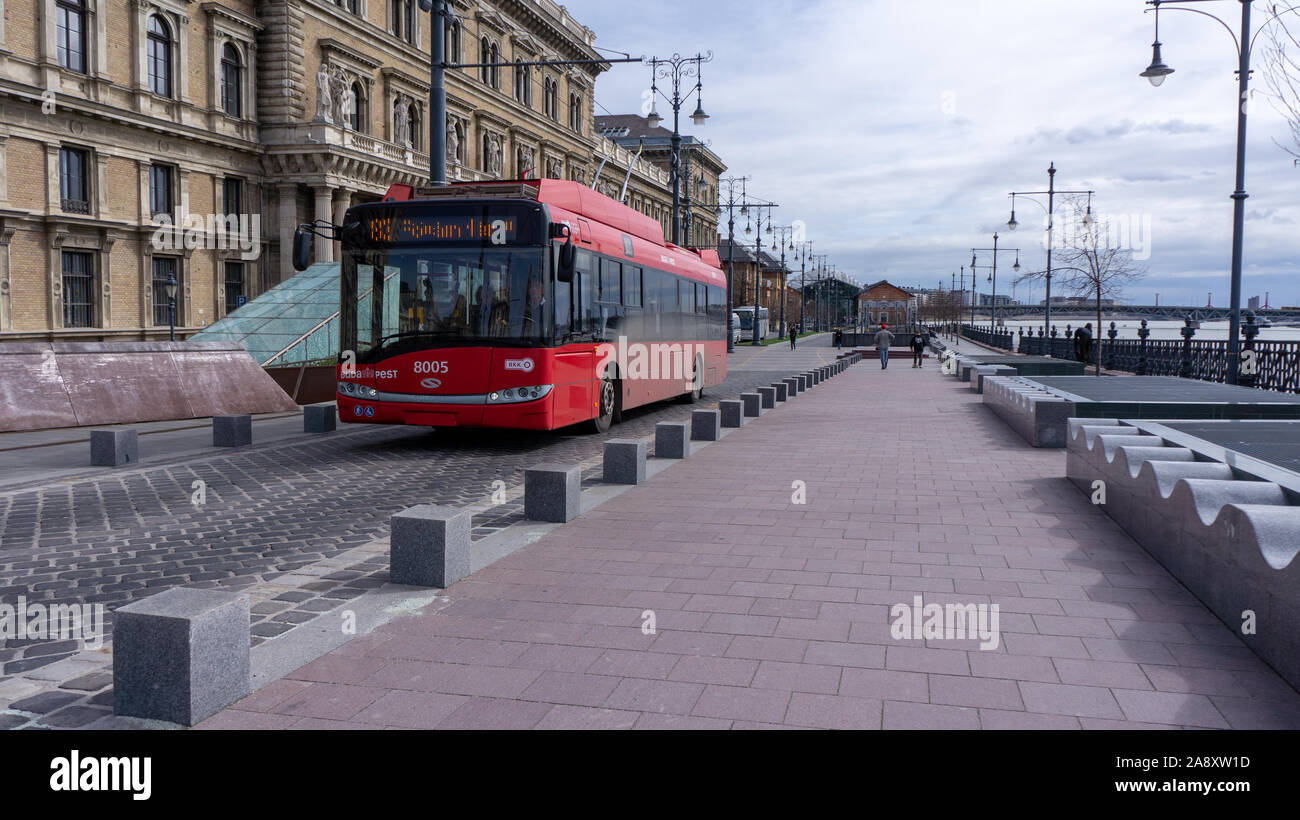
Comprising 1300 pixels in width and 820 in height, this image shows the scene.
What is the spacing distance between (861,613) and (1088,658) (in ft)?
3.85

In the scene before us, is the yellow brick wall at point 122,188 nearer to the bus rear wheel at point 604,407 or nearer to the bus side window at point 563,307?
the bus rear wheel at point 604,407

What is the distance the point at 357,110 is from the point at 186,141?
910 centimetres

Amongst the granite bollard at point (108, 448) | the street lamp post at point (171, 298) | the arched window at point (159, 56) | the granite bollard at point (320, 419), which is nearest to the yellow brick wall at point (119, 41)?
the arched window at point (159, 56)

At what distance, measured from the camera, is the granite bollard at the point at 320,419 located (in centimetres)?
1499

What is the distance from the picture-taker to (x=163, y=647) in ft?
12.7

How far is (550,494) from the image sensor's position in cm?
795

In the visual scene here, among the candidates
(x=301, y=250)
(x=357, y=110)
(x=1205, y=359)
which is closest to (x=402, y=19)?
(x=357, y=110)

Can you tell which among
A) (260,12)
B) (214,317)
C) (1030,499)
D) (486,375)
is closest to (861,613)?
(1030,499)

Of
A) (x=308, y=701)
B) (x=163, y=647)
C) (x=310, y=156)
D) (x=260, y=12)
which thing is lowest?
(x=308, y=701)

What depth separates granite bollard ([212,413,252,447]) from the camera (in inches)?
514

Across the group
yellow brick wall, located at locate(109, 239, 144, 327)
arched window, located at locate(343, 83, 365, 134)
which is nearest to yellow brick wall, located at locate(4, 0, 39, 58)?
yellow brick wall, located at locate(109, 239, 144, 327)

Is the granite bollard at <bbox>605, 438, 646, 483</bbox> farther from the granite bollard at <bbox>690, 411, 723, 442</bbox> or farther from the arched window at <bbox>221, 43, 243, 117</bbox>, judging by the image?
the arched window at <bbox>221, 43, 243, 117</bbox>

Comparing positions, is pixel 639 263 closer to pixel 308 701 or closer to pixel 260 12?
pixel 308 701

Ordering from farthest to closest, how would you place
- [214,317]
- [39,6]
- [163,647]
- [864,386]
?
[214,317]
[39,6]
[864,386]
[163,647]
